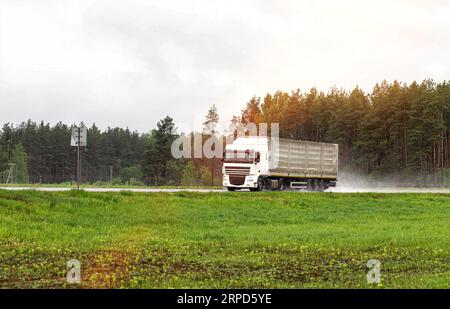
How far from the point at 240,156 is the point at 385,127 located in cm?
5473

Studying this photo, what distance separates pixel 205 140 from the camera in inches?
4847

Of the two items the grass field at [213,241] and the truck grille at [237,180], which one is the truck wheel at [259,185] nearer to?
the truck grille at [237,180]

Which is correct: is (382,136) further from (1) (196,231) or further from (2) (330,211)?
(1) (196,231)

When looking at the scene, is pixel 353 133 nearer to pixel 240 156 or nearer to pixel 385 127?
A: pixel 385 127

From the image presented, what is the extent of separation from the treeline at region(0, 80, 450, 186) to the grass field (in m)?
44.9

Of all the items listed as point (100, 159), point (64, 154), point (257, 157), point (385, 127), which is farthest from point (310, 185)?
point (100, 159)

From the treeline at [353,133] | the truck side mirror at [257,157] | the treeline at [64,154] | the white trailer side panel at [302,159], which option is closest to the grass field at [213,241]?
the truck side mirror at [257,157]

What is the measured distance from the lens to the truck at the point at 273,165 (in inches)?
1677

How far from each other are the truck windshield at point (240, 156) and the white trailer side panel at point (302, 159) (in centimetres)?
185

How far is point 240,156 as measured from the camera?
140ft

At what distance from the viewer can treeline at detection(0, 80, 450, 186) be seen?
87.9m

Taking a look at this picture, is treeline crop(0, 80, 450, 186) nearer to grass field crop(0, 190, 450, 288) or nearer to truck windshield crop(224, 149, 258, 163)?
truck windshield crop(224, 149, 258, 163)

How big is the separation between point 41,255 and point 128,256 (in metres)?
2.28
